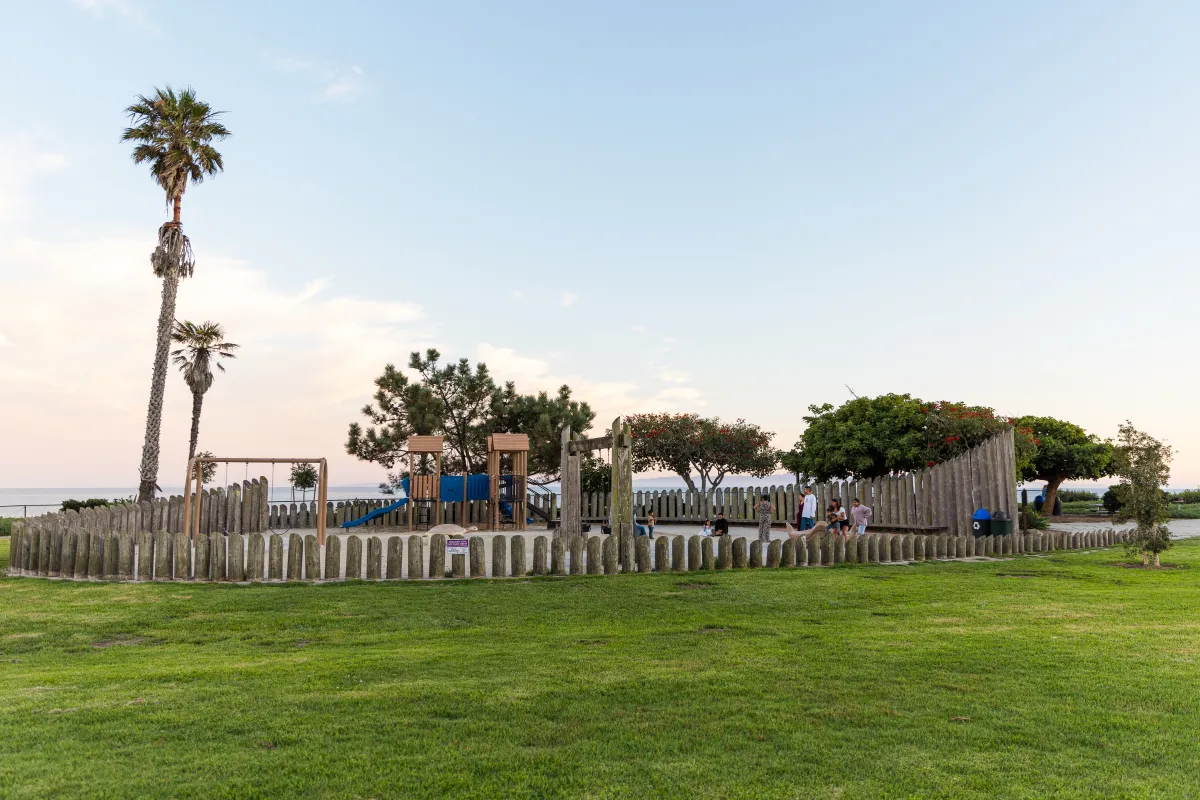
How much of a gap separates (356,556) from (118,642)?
3961 mm

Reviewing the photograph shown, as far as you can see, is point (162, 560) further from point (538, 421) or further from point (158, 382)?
point (538, 421)

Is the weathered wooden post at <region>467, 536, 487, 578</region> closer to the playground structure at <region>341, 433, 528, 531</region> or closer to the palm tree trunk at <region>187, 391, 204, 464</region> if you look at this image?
the playground structure at <region>341, 433, 528, 531</region>

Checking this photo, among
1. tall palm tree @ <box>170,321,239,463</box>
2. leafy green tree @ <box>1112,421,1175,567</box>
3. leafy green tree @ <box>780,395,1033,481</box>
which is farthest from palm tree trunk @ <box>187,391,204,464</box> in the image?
leafy green tree @ <box>1112,421,1175,567</box>

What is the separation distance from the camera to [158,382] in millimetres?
29016

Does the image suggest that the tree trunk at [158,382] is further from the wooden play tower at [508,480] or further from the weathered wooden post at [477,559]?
the weathered wooden post at [477,559]

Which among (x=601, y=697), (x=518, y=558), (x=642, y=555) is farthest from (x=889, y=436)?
(x=601, y=697)

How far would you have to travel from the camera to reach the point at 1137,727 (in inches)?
191

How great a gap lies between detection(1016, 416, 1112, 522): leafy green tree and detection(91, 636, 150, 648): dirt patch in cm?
3474

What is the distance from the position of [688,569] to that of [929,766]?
9079 mm

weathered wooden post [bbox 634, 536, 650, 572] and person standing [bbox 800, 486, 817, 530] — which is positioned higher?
person standing [bbox 800, 486, 817, 530]

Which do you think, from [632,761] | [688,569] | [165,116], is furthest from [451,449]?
[632,761]

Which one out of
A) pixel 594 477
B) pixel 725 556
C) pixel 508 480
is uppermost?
pixel 594 477

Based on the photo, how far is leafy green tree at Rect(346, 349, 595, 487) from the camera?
113 feet

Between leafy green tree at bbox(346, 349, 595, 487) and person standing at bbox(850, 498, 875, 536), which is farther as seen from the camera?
leafy green tree at bbox(346, 349, 595, 487)
